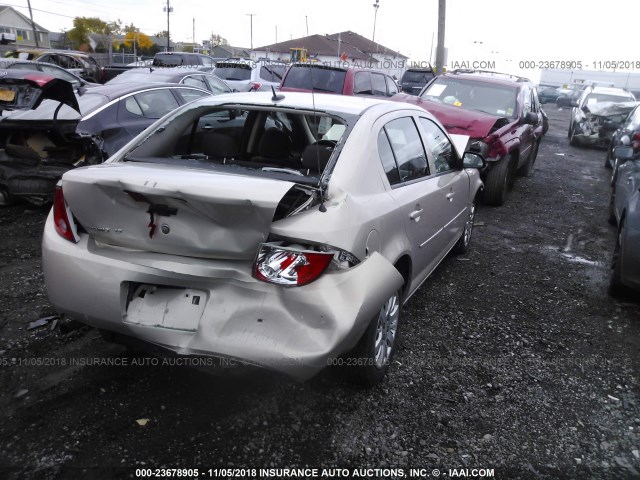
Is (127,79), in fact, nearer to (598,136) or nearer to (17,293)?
(17,293)

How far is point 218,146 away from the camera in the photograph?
361 cm

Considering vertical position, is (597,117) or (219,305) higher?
(597,117)

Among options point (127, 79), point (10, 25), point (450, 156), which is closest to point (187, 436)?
point (450, 156)

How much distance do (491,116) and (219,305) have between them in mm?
6515

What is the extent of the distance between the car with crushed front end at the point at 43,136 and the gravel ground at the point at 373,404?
1.78 m

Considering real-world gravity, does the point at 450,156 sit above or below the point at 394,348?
above

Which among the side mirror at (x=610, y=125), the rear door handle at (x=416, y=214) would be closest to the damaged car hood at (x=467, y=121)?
the rear door handle at (x=416, y=214)

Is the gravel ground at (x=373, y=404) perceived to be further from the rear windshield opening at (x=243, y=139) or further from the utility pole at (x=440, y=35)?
the utility pole at (x=440, y=35)

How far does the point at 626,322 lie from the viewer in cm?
427

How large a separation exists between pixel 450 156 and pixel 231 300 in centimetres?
275

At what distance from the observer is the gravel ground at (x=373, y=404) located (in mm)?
2518

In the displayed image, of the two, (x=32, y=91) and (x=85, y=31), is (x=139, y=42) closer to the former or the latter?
(x=85, y=31)

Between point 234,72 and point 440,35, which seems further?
point 440,35

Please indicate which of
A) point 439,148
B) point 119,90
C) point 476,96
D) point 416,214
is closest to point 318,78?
point 476,96
